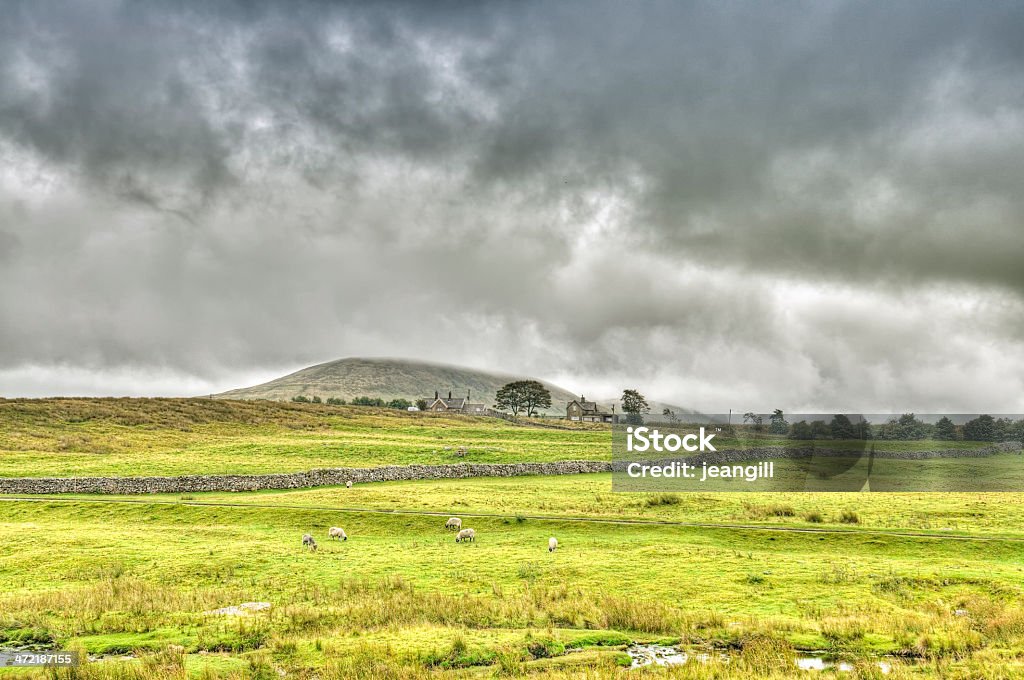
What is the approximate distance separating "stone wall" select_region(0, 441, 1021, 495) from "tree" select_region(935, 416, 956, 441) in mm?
61699

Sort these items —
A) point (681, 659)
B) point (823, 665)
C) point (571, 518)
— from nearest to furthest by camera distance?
point (823, 665), point (681, 659), point (571, 518)

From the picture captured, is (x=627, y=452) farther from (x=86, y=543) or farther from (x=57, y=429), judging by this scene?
(x=57, y=429)

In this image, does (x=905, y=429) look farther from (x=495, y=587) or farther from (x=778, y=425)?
(x=495, y=587)

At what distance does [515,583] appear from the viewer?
23.2 metres

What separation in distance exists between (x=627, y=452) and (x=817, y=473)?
20.5 metres

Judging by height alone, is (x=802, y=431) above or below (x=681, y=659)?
above

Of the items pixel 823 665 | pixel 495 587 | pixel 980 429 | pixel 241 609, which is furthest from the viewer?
pixel 980 429

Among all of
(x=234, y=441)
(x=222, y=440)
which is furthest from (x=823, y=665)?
(x=222, y=440)

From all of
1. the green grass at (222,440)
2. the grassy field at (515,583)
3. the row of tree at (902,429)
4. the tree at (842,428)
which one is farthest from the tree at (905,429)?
the grassy field at (515,583)

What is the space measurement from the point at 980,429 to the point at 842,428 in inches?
1349

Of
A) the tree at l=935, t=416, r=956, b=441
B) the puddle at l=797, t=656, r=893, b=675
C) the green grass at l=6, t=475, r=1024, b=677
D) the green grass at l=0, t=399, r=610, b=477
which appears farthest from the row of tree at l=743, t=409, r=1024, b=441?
the puddle at l=797, t=656, r=893, b=675

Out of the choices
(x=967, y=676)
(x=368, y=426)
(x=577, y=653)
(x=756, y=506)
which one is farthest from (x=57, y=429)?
(x=967, y=676)

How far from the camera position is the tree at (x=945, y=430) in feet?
400

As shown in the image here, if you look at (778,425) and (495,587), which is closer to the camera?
(495,587)
